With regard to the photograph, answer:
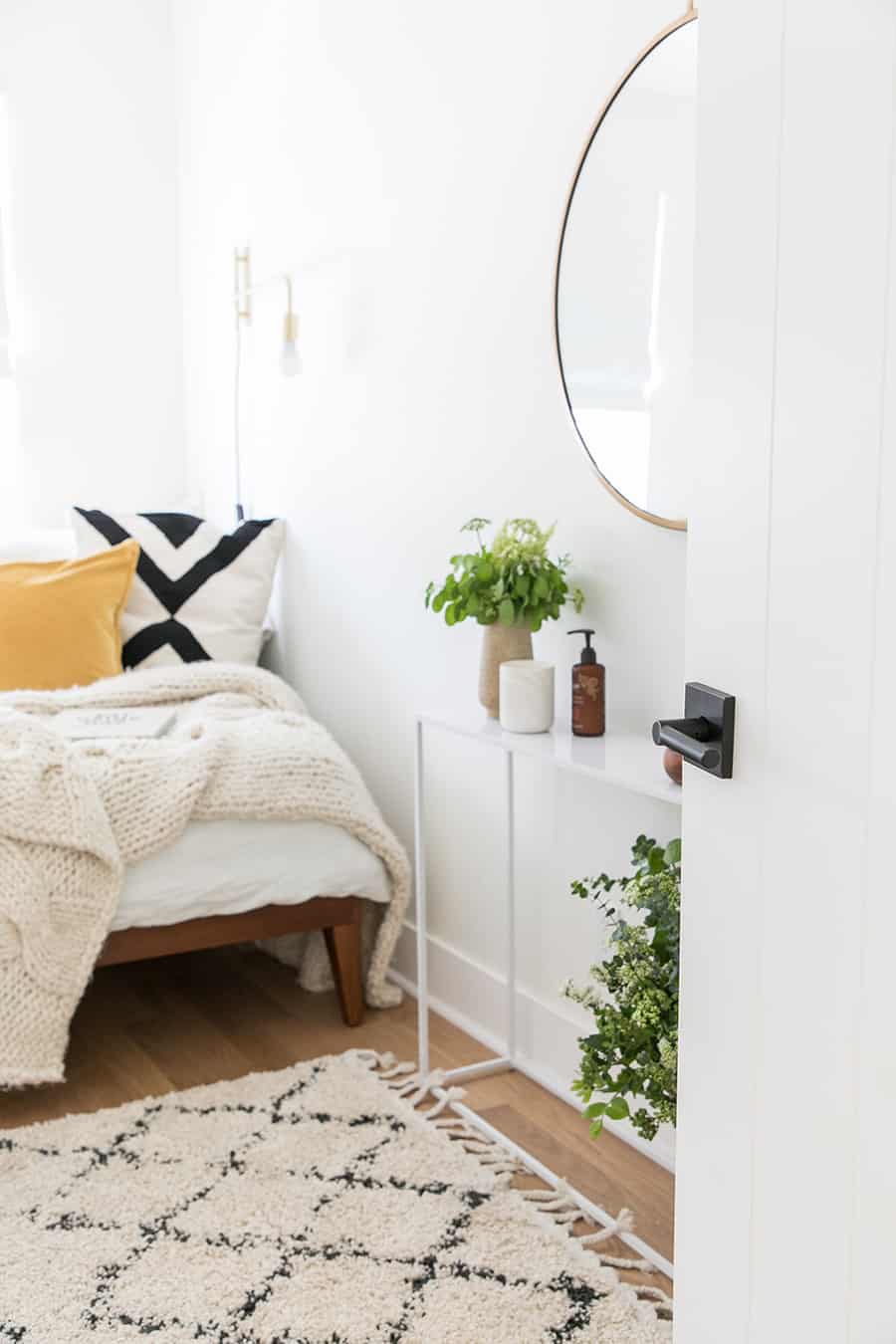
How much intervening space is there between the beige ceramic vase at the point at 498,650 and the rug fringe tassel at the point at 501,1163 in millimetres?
676

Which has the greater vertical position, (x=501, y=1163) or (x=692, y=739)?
(x=692, y=739)

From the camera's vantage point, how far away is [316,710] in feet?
10.3

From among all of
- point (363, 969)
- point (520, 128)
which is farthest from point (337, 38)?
point (363, 969)

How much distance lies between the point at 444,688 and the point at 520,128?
1.04 meters

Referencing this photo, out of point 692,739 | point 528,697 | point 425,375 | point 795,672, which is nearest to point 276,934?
point 528,697

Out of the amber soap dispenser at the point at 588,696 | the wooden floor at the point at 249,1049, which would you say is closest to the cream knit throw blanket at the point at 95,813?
the wooden floor at the point at 249,1049

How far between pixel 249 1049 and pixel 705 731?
63.7 inches

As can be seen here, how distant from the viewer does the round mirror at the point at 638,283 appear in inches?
71.0

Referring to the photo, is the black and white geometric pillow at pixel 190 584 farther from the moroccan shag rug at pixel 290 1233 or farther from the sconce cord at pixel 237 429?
the moroccan shag rug at pixel 290 1233

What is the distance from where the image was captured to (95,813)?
218cm

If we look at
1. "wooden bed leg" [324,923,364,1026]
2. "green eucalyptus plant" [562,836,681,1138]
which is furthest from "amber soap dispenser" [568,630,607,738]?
"wooden bed leg" [324,923,364,1026]

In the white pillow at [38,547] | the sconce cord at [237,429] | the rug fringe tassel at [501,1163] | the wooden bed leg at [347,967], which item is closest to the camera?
the rug fringe tassel at [501,1163]

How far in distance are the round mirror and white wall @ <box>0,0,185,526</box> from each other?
2.01m

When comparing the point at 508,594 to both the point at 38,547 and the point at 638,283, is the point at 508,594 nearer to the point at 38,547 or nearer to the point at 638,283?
the point at 638,283
